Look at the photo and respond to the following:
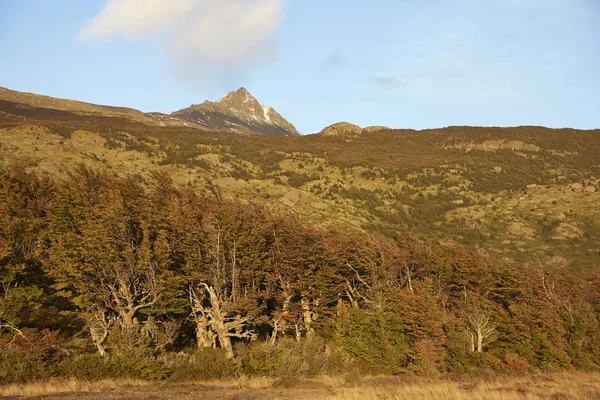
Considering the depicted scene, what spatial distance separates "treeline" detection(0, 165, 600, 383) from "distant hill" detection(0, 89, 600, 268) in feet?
48.2

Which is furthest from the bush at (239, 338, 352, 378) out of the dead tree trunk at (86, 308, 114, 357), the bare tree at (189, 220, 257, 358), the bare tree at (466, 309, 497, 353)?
the bare tree at (466, 309, 497, 353)

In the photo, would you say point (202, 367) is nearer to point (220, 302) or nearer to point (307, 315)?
point (220, 302)

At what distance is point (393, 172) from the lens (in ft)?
251

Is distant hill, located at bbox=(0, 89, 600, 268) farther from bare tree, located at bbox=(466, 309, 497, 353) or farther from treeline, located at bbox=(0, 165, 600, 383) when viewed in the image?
bare tree, located at bbox=(466, 309, 497, 353)

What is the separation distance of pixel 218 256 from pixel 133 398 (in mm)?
10926

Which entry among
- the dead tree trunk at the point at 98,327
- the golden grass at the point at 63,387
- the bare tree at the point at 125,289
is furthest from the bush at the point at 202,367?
the bare tree at the point at 125,289

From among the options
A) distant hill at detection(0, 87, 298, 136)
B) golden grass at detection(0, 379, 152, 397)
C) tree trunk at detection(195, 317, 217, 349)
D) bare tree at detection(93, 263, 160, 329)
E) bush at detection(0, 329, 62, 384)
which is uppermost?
distant hill at detection(0, 87, 298, 136)

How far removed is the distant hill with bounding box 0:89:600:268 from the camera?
55.4 meters

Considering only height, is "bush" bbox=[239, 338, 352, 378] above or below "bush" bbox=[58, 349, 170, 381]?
below

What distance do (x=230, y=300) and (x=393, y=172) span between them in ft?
186

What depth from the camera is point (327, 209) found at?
58.5m

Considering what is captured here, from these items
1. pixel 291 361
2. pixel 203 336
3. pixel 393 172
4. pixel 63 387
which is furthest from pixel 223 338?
pixel 393 172

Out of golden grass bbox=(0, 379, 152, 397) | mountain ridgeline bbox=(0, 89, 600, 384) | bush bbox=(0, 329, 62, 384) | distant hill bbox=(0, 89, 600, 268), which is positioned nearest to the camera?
golden grass bbox=(0, 379, 152, 397)

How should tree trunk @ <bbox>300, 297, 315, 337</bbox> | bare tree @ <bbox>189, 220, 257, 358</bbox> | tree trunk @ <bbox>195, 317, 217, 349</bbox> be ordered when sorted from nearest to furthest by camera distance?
bare tree @ <bbox>189, 220, 257, 358</bbox> < tree trunk @ <bbox>195, 317, 217, 349</bbox> < tree trunk @ <bbox>300, 297, 315, 337</bbox>
